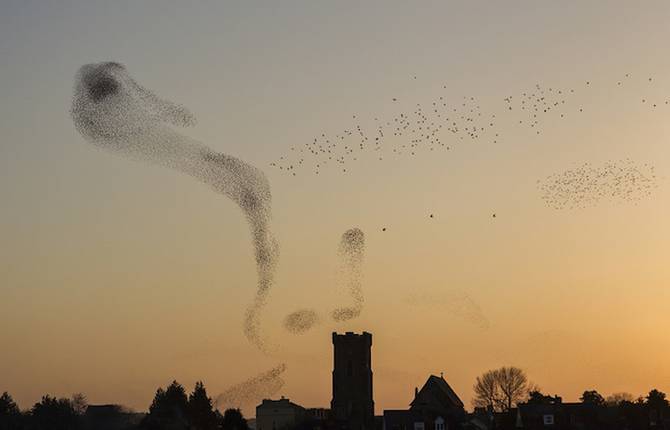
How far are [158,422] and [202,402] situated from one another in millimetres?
7227

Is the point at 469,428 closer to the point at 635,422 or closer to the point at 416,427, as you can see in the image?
the point at 416,427

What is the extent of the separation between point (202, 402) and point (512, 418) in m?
46.4

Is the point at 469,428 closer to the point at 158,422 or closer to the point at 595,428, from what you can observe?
the point at 595,428

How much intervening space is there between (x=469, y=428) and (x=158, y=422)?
46.5m

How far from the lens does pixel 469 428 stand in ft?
639

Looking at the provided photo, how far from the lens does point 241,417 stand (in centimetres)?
17675

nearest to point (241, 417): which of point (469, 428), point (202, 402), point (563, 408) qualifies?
point (202, 402)

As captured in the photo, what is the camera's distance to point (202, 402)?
199 m

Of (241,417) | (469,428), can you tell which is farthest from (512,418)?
(241,417)

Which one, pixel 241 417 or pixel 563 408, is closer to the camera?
pixel 241 417

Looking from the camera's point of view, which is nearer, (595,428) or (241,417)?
(241,417)

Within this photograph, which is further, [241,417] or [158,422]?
[158,422]

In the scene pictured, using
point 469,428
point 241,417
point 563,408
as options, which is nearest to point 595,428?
point 563,408

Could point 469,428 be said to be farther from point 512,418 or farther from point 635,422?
point 635,422
